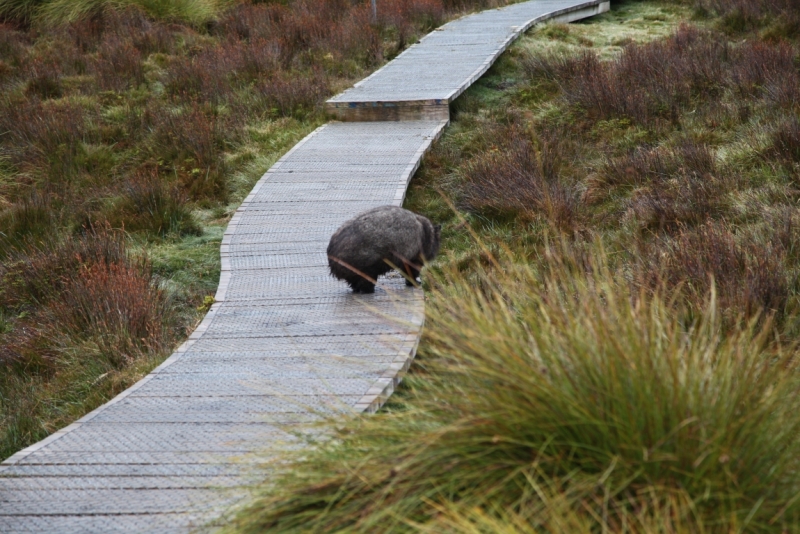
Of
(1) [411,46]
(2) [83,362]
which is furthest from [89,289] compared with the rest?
(1) [411,46]

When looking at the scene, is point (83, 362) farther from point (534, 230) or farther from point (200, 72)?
point (200, 72)

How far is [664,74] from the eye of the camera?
31.6 feet

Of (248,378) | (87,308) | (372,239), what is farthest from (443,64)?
(248,378)

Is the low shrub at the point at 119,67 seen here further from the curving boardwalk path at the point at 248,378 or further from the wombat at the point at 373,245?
the wombat at the point at 373,245

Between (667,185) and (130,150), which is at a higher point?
(130,150)

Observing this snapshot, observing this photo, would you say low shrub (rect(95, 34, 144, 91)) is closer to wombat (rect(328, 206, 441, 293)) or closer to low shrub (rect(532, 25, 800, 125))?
low shrub (rect(532, 25, 800, 125))

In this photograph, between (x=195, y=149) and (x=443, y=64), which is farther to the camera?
(x=443, y=64)

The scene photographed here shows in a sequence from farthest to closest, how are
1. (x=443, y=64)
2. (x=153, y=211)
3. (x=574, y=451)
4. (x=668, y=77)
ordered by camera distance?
(x=443, y=64) < (x=668, y=77) < (x=153, y=211) < (x=574, y=451)

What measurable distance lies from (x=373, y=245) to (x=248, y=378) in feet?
3.83

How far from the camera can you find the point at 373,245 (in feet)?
17.2

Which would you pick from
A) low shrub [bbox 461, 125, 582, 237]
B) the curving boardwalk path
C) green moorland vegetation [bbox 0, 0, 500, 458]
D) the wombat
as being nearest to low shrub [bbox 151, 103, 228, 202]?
green moorland vegetation [bbox 0, 0, 500, 458]

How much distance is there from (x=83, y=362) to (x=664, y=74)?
680 cm

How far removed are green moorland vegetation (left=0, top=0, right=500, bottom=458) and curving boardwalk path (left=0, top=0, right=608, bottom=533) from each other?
1.59 feet

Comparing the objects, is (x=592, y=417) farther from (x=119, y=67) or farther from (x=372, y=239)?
(x=119, y=67)
